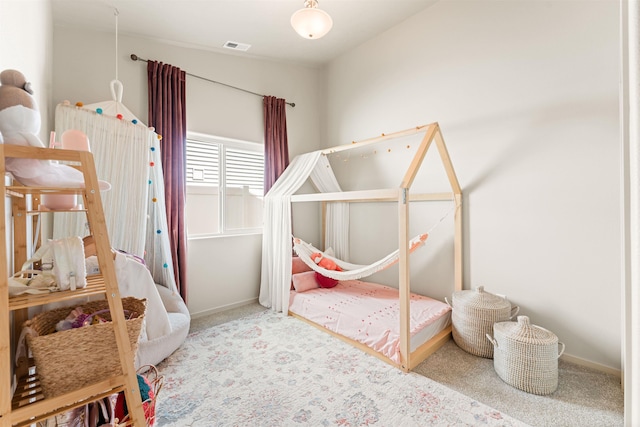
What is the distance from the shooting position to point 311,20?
2.17 m

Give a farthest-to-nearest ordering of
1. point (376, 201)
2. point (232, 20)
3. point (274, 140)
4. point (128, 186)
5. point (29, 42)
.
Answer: point (274, 140) → point (376, 201) → point (232, 20) → point (128, 186) → point (29, 42)

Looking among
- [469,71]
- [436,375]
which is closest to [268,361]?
[436,375]

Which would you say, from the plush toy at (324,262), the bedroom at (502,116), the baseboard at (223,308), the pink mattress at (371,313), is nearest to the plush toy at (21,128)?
the bedroom at (502,116)

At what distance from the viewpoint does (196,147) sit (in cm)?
329

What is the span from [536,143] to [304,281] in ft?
8.56

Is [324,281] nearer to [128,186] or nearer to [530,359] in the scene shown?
[530,359]

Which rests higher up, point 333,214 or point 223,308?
point 333,214

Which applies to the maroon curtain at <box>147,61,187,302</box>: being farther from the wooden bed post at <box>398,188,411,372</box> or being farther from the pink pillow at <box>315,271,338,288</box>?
the wooden bed post at <box>398,188,411,372</box>

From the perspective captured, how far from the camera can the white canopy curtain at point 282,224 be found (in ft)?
10.6

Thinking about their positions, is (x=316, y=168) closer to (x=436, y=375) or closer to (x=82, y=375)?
(x=436, y=375)

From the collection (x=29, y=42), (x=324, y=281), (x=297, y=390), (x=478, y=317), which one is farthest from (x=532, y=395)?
(x=29, y=42)

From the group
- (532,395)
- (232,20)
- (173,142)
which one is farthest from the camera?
(173,142)

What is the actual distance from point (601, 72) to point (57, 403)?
11.7ft

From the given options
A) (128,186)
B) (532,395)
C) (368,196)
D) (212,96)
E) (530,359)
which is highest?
(212,96)
